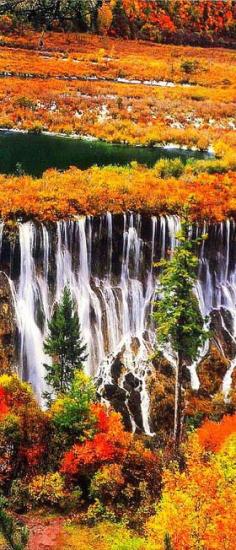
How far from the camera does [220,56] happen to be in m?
126

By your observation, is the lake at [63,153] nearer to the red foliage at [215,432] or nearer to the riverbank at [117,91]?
the riverbank at [117,91]

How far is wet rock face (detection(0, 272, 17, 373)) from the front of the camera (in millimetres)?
32844

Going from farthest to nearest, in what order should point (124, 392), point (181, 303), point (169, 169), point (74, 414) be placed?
point (169, 169) < point (124, 392) < point (181, 303) < point (74, 414)

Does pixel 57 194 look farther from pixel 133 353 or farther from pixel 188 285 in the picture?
pixel 188 285

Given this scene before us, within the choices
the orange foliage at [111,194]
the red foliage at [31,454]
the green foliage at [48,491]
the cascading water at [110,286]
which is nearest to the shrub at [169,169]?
the orange foliage at [111,194]

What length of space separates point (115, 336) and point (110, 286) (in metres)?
3.11

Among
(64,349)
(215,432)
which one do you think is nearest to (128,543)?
(215,432)

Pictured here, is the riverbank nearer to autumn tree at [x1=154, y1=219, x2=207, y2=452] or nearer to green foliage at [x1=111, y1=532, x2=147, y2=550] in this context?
autumn tree at [x1=154, y1=219, x2=207, y2=452]

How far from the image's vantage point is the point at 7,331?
109 ft

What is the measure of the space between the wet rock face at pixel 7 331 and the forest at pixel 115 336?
0.08 metres

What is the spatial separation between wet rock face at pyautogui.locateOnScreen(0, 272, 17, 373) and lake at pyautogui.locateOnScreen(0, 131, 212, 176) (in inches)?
685

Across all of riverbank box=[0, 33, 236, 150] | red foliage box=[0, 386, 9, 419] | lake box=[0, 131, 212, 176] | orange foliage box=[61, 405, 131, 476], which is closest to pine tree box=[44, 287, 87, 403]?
red foliage box=[0, 386, 9, 419]

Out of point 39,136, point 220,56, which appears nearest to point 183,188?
point 39,136

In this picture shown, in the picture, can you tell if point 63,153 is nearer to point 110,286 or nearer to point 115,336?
point 110,286
